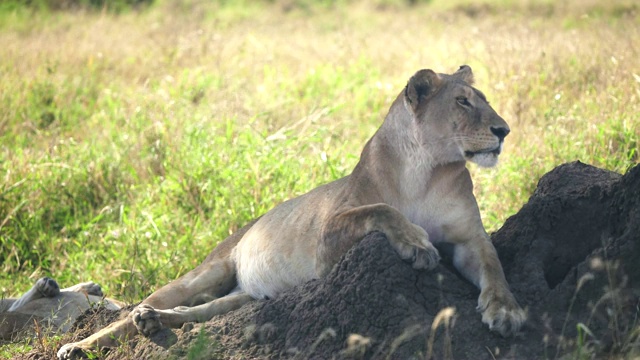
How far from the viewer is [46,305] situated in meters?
6.04

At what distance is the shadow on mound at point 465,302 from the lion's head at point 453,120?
1.12ft

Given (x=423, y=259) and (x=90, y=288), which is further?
(x=90, y=288)

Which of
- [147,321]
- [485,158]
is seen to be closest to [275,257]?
[147,321]

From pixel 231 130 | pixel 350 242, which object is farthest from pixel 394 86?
pixel 350 242

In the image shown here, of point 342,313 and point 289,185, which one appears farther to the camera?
point 289,185

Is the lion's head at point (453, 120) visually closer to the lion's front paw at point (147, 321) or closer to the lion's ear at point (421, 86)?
the lion's ear at point (421, 86)

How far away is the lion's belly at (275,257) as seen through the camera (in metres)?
4.69

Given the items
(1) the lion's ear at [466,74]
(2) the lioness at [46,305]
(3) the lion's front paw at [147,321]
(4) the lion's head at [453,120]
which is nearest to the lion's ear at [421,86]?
(4) the lion's head at [453,120]

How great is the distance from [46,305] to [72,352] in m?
1.57

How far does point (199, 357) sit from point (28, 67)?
7730mm

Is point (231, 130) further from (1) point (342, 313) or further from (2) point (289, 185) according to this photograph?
(1) point (342, 313)

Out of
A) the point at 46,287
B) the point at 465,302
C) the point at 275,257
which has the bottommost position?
the point at 46,287

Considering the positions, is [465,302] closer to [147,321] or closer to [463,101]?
[463,101]

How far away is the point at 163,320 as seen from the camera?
15.0 ft
